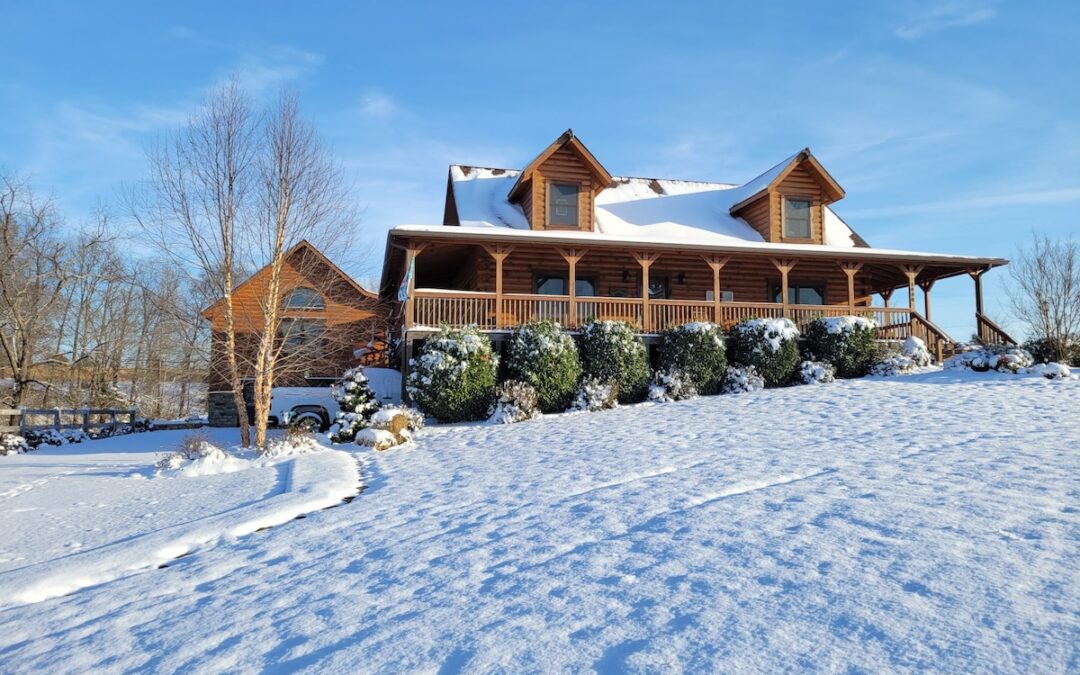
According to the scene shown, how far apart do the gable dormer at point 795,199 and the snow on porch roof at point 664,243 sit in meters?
2.40

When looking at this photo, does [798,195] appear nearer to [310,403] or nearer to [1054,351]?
[1054,351]

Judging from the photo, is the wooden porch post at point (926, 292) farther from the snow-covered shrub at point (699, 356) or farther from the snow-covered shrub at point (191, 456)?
the snow-covered shrub at point (191, 456)

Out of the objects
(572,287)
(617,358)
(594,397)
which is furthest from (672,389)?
(572,287)

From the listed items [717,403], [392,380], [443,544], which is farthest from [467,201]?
[443,544]

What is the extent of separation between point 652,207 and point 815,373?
8.49m

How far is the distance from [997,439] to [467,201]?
15692mm

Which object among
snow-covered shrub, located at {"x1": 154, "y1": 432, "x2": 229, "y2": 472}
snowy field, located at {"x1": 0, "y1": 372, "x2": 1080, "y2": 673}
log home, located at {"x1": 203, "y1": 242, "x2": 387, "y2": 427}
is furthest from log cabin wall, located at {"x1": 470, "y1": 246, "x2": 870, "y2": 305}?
snowy field, located at {"x1": 0, "y1": 372, "x2": 1080, "y2": 673}

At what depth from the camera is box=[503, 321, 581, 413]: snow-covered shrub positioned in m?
15.3

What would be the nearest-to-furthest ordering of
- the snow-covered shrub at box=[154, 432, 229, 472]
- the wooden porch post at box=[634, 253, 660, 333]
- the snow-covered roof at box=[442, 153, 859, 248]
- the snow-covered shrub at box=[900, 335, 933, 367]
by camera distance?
the snow-covered shrub at box=[154, 432, 229, 472] → the snow-covered shrub at box=[900, 335, 933, 367] → the wooden porch post at box=[634, 253, 660, 333] → the snow-covered roof at box=[442, 153, 859, 248]

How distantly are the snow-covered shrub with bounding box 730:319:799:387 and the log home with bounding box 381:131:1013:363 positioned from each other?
1213 millimetres

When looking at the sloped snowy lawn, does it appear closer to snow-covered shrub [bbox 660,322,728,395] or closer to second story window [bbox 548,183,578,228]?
snow-covered shrub [bbox 660,322,728,395]

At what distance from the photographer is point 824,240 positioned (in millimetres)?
22078

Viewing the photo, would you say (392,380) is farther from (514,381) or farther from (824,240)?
(824,240)

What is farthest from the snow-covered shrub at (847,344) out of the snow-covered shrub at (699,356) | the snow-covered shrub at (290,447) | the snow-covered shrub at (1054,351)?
the snow-covered shrub at (290,447)
